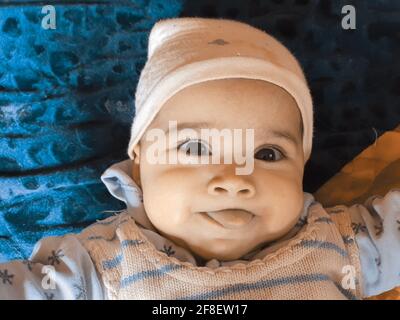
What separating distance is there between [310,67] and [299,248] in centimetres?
43

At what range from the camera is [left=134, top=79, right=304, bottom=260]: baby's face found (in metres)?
1.01

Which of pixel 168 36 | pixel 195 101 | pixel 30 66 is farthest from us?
pixel 30 66

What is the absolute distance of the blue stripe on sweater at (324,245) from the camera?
108 cm

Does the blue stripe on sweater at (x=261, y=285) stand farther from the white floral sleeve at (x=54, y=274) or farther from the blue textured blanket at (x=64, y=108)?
the blue textured blanket at (x=64, y=108)

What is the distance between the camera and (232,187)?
99 centimetres

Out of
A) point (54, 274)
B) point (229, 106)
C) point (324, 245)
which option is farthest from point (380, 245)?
point (54, 274)

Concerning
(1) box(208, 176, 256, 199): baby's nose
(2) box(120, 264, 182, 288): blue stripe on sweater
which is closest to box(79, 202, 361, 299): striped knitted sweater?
(2) box(120, 264, 182, 288): blue stripe on sweater

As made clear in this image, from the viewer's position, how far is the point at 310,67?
1328 millimetres

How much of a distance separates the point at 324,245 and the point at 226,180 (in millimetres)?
233

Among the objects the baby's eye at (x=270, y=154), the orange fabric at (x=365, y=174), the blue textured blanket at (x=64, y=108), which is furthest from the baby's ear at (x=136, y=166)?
the orange fabric at (x=365, y=174)

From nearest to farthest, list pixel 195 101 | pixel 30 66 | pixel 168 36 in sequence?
pixel 195 101 → pixel 168 36 → pixel 30 66

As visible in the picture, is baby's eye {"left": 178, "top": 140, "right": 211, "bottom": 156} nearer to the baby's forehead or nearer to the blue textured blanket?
the baby's forehead
